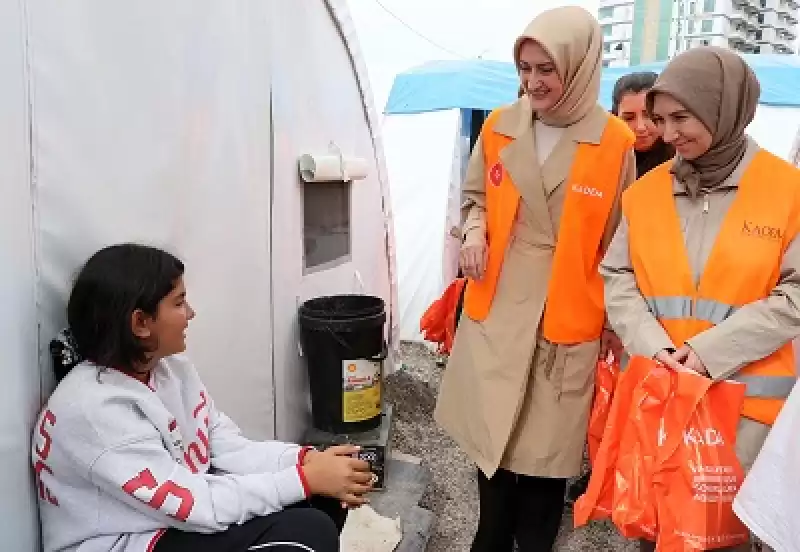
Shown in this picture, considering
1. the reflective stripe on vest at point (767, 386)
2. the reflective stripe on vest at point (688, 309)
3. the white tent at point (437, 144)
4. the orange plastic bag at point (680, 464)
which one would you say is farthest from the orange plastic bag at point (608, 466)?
the white tent at point (437, 144)

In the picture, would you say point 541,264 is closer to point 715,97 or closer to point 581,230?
point 581,230

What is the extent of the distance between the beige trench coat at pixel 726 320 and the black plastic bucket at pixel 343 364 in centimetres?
128

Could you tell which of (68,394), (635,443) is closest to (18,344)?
(68,394)

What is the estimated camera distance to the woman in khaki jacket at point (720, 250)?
1.53 meters

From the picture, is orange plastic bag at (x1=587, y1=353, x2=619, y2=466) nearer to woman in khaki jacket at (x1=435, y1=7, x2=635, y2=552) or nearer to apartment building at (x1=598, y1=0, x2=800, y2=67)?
woman in khaki jacket at (x1=435, y1=7, x2=635, y2=552)

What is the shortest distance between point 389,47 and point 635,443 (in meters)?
7.23

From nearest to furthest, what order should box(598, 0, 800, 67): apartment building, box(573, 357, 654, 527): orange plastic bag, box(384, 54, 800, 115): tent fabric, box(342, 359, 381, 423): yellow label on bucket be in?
box(573, 357, 654, 527): orange plastic bag
box(342, 359, 381, 423): yellow label on bucket
box(384, 54, 800, 115): tent fabric
box(598, 0, 800, 67): apartment building

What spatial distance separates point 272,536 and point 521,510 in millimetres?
1008

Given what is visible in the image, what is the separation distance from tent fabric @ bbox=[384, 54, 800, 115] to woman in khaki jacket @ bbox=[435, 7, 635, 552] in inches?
166

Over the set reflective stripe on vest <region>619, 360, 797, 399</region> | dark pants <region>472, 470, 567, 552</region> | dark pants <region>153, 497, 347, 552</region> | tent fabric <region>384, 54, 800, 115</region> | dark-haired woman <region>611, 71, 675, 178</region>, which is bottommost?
dark pants <region>472, 470, 567, 552</region>

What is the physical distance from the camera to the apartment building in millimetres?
18344

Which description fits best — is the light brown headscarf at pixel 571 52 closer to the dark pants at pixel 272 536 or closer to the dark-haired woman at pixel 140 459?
the dark-haired woman at pixel 140 459

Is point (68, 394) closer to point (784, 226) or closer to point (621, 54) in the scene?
point (784, 226)

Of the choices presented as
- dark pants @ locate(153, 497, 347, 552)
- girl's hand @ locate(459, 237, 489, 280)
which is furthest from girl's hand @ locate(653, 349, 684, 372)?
dark pants @ locate(153, 497, 347, 552)
